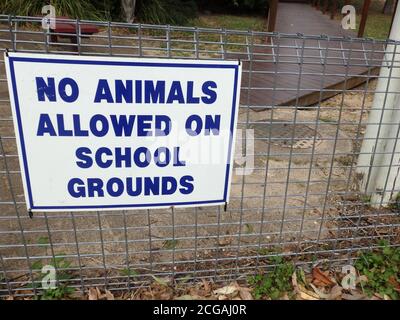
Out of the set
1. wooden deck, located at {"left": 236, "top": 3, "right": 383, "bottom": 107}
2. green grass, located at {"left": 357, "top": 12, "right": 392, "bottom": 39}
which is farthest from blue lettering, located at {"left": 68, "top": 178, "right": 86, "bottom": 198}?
green grass, located at {"left": 357, "top": 12, "right": 392, "bottom": 39}

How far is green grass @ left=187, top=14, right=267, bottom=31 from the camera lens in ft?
37.4

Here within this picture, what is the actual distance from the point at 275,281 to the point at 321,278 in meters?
0.27

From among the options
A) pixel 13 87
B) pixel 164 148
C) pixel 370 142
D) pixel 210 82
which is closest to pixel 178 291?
pixel 164 148

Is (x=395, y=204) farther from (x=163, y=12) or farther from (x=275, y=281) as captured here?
(x=163, y=12)

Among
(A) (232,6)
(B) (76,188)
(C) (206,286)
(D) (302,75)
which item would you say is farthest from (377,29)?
(B) (76,188)

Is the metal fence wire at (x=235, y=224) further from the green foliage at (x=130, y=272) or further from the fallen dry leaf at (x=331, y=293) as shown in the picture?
the fallen dry leaf at (x=331, y=293)

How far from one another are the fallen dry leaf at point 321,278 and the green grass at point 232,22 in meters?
9.38

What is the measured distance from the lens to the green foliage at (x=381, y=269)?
2.12m

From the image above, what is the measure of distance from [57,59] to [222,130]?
0.73 meters

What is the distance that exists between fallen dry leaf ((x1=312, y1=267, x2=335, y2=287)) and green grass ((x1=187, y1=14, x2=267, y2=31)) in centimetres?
938

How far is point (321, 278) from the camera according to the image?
219 centimetres

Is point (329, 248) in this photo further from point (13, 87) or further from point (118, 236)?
point (13, 87)

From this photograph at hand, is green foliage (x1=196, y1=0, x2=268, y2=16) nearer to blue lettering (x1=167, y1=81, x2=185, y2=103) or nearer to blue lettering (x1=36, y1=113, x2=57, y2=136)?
blue lettering (x1=167, y1=81, x2=185, y2=103)

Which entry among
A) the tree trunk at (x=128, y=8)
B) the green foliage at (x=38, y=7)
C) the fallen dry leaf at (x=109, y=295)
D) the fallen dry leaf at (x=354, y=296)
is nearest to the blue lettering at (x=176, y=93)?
the fallen dry leaf at (x=109, y=295)
